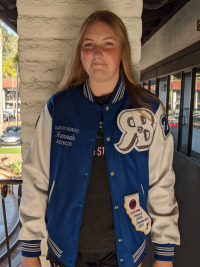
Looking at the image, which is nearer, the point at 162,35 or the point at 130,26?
the point at 130,26

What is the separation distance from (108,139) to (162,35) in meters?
9.11

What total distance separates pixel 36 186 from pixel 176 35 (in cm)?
783

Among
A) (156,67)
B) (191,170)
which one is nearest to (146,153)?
(191,170)

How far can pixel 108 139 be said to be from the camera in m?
1.18

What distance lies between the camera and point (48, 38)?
66.7 inches

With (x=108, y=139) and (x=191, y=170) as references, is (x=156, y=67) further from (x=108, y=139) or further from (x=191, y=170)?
(x=108, y=139)

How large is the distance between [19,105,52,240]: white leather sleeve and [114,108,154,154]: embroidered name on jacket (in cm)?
33

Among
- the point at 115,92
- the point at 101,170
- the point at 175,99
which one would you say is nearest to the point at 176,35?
the point at 175,99

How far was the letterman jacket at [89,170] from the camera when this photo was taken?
116cm

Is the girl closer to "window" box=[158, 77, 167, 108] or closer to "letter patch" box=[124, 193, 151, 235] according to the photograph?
"letter patch" box=[124, 193, 151, 235]

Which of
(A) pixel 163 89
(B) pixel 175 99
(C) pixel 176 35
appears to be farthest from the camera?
(A) pixel 163 89

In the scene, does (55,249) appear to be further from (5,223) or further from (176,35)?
(176,35)

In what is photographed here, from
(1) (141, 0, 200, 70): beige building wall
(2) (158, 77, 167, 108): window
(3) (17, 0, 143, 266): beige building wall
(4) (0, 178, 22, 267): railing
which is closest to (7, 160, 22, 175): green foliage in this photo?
(4) (0, 178, 22, 267): railing

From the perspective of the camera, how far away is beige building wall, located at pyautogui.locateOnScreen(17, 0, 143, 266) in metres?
1.66
